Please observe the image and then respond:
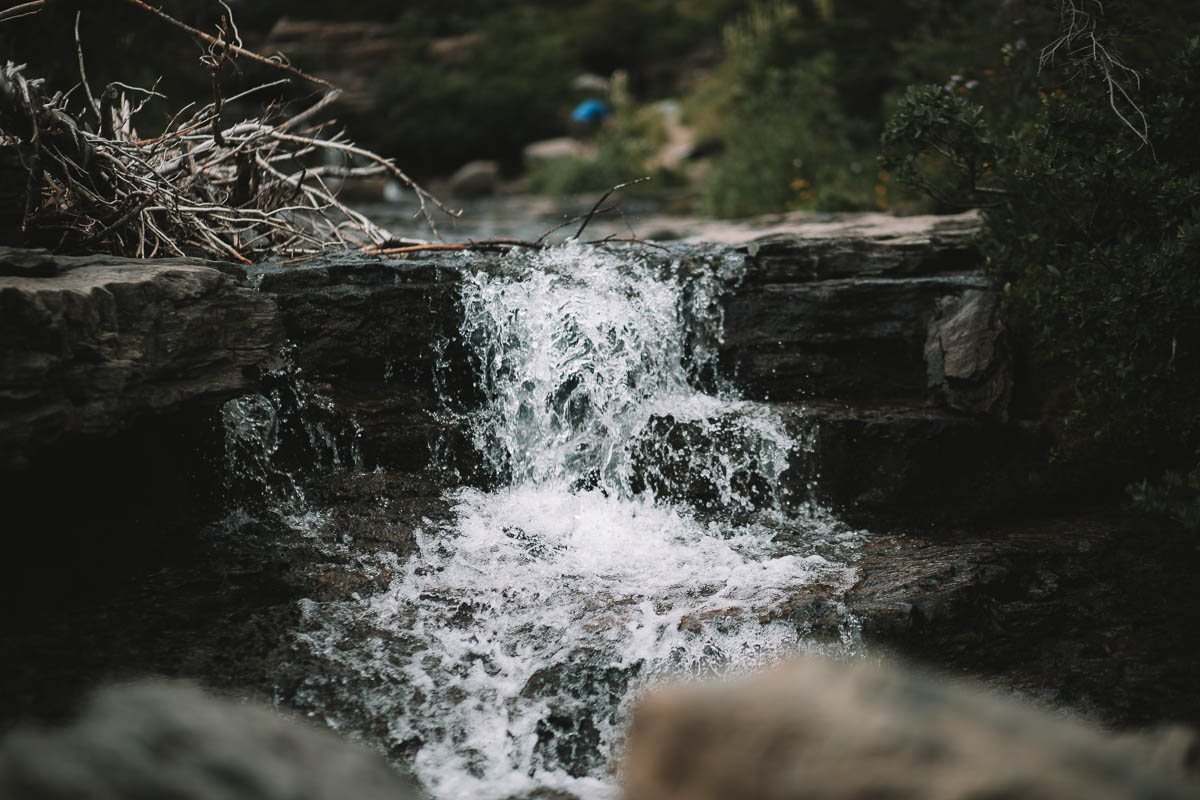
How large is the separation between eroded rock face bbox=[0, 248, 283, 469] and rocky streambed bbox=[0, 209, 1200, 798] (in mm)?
13

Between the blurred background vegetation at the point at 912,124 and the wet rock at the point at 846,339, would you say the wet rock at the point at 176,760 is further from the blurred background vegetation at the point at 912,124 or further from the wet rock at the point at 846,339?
the wet rock at the point at 846,339

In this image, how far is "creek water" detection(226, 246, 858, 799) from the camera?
3129 millimetres

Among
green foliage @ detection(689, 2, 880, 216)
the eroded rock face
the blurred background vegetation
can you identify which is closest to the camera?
the eroded rock face

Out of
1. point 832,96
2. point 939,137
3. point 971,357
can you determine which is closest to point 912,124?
point 939,137

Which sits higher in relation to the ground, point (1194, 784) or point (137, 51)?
point (137, 51)

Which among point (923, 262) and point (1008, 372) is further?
point (923, 262)

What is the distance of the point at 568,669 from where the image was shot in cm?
334

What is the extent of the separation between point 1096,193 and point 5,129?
212 inches

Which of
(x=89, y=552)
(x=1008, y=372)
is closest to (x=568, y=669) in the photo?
(x=89, y=552)

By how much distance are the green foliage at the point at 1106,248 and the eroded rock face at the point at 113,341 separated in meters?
3.90

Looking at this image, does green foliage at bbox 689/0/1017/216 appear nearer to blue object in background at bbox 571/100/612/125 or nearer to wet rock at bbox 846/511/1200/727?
wet rock at bbox 846/511/1200/727

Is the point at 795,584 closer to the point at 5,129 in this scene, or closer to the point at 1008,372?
the point at 1008,372

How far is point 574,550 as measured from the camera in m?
4.28

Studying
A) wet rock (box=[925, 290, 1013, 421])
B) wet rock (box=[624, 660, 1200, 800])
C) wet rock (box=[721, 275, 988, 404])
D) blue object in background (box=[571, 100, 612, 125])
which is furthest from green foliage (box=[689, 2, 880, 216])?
wet rock (box=[624, 660, 1200, 800])
